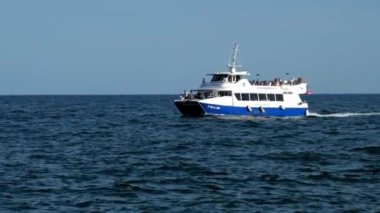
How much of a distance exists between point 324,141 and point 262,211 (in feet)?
88.2

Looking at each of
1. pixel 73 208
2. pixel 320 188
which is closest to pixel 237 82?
pixel 320 188

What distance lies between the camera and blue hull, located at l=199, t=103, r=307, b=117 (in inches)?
2783

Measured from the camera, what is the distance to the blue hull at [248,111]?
2783 inches

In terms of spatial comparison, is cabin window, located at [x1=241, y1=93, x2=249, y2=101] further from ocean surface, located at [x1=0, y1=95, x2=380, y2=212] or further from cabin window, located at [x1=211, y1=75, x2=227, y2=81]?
ocean surface, located at [x1=0, y1=95, x2=380, y2=212]

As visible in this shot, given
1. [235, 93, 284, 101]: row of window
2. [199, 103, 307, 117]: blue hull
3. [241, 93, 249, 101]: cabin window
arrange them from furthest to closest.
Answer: [241, 93, 249, 101]: cabin window
[235, 93, 284, 101]: row of window
[199, 103, 307, 117]: blue hull

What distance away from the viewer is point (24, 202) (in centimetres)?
2366

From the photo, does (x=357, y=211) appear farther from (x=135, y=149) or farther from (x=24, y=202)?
(x=135, y=149)

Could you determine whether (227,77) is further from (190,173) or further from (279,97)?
(190,173)

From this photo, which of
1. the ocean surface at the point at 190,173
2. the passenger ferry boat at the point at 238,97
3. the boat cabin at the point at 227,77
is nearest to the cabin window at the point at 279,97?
the passenger ferry boat at the point at 238,97

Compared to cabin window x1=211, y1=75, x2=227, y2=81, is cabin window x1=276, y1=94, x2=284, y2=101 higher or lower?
cabin window x1=211, y1=75, x2=227, y2=81

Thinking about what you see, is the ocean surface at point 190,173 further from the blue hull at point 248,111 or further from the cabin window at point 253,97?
the cabin window at point 253,97

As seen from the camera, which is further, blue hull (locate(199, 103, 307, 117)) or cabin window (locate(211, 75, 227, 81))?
cabin window (locate(211, 75, 227, 81))

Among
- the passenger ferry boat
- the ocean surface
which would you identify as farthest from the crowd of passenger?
the ocean surface

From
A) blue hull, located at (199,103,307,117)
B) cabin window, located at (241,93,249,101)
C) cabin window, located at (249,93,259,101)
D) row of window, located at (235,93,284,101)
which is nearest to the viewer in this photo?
blue hull, located at (199,103,307,117)
